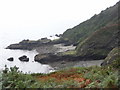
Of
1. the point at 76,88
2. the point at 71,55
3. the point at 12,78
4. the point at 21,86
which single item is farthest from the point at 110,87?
the point at 71,55

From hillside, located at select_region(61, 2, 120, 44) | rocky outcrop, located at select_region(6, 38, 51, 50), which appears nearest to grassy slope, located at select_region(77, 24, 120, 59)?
hillside, located at select_region(61, 2, 120, 44)

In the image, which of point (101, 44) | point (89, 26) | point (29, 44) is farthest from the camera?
point (89, 26)

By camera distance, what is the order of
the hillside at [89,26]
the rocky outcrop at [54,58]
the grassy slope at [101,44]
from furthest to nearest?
1. the hillside at [89,26]
2. the rocky outcrop at [54,58]
3. the grassy slope at [101,44]

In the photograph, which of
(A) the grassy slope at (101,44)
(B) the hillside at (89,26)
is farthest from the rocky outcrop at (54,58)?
(B) the hillside at (89,26)

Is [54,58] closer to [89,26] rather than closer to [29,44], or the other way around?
[29,44]

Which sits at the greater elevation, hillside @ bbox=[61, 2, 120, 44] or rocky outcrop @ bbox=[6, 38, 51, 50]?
hillside @ bbox=[61, 2, 120, 44]

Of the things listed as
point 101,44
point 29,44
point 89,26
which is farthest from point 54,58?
point 89,26

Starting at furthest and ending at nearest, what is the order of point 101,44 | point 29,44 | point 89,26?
point 89,26 < point 29,44 < point 101,44

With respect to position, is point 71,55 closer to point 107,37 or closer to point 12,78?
point 107,37

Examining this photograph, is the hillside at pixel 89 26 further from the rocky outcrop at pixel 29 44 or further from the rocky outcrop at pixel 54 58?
the rocky outcrop at pixel 54 58

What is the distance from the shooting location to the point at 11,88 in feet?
46.4

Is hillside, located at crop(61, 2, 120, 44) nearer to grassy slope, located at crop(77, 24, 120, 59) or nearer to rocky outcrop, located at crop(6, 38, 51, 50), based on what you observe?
rocky outcrop, located at crop(6, 38, 51, 50)

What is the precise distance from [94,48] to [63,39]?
56770 mm

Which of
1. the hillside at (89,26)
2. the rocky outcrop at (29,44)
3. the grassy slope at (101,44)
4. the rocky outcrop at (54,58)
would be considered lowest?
the rocky outcrop at (54,58)
